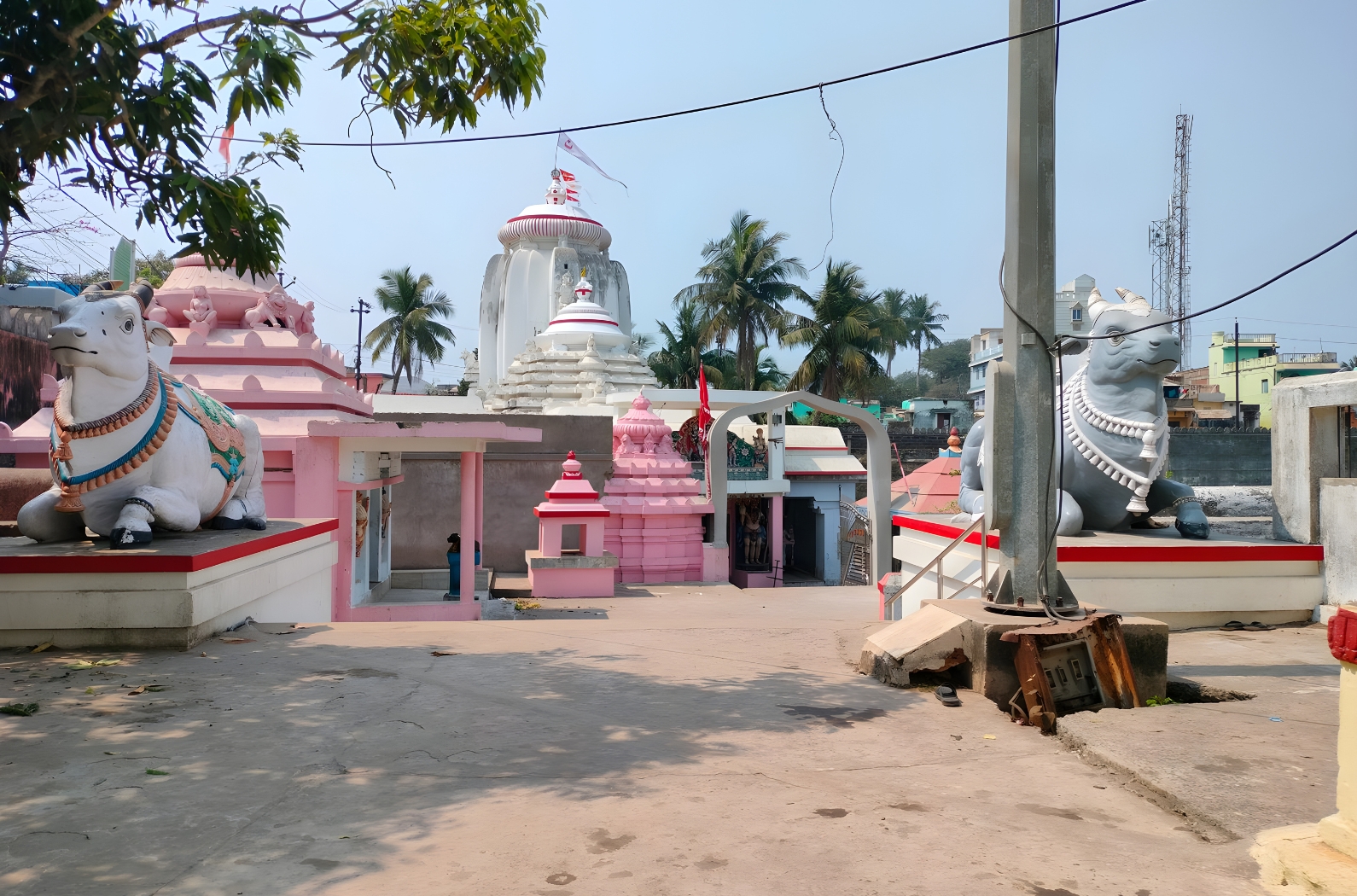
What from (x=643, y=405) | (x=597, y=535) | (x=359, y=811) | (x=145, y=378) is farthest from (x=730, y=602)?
(x=359, y=811)

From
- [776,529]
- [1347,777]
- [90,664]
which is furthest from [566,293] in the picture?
[1347,777]

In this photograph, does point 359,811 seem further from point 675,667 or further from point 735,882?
point 675,667

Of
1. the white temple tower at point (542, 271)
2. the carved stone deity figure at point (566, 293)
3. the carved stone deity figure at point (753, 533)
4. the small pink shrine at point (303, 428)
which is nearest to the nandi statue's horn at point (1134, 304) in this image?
the small pink shrine at point (303, 428)

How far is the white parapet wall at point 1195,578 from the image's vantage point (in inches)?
264

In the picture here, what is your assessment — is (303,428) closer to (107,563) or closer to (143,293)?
(143,293)

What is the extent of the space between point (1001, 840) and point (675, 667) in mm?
2861

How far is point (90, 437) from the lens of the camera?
6.27m

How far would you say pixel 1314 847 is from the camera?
8.88ft

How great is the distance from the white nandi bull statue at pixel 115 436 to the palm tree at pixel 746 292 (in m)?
27.8

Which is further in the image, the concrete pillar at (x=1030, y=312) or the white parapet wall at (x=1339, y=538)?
the white parapet wall at (x=1339, y=538)

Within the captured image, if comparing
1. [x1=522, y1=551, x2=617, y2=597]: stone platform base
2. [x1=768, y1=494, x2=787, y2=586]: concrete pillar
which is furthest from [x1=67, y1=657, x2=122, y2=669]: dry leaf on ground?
[x1=768, y1=494, x2=787, y2=586]: concrete pillar

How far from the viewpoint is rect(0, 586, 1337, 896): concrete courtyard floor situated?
2.76 metres

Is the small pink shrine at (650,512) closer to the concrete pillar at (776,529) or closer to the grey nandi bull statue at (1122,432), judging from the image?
the concrete pillar at (776,529)

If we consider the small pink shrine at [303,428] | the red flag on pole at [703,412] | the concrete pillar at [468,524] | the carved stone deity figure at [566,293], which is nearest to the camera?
the small pink shrine at [303,428]
